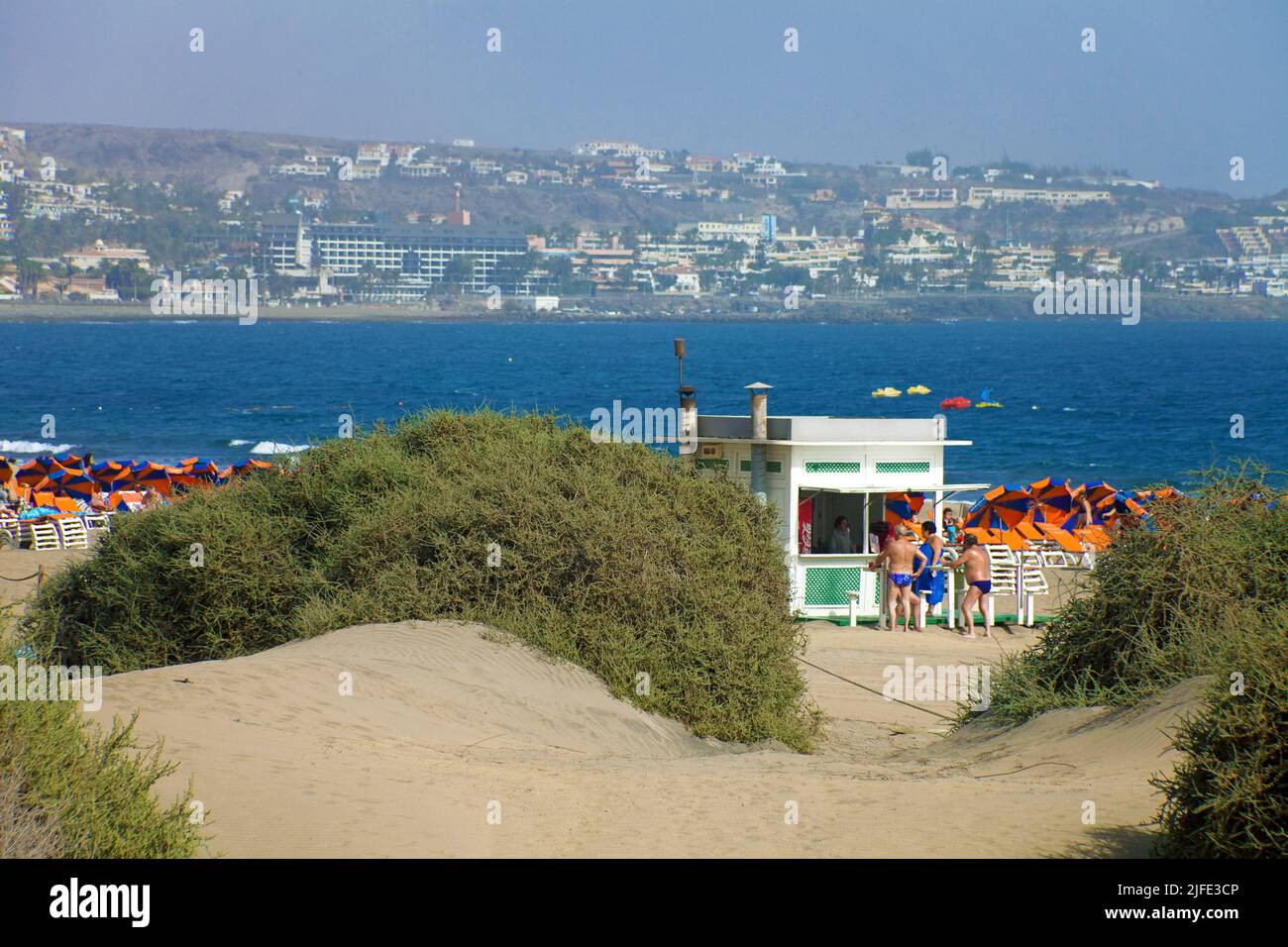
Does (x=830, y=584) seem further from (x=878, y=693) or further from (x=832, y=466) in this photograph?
(x=878, y=693)

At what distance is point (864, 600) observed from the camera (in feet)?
56.2

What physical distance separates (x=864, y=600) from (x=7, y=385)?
7708 centimetres

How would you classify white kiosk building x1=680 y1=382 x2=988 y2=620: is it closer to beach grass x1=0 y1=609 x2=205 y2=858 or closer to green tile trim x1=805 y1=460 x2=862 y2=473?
green tile trim x1=805 y1=460 x2=862 y2=473

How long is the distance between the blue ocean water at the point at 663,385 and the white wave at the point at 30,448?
21cm

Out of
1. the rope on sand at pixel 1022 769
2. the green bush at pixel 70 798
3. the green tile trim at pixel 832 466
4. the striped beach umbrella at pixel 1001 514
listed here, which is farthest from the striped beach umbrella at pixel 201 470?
the green bush at pixel 70 798

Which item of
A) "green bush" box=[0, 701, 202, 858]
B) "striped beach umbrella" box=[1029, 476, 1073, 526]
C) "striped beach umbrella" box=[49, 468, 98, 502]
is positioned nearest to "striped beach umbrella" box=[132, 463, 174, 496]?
"striped beach umbrella" box=[49, 468, 98, 502]

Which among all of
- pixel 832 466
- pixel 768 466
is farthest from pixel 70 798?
pixel 832 466

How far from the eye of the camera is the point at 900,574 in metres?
16.3

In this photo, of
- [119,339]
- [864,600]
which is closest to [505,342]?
[119,339]

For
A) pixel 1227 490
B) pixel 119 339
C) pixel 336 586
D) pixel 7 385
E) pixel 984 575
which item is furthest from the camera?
pixel 119 339

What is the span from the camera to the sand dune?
20.0ft

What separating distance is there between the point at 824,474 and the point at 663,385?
239ft
